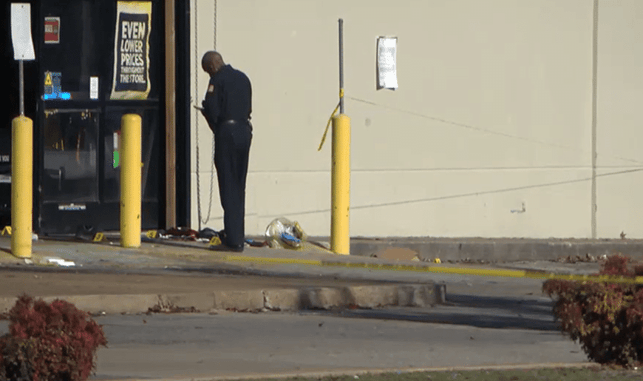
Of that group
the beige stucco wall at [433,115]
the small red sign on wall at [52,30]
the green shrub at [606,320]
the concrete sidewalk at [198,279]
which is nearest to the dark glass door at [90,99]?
the small red sign on wall at [52,30]

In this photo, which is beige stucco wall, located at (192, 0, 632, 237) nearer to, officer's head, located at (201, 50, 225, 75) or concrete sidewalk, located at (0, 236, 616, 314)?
concrete sidewalk, located at (0, 236, 616, 314)

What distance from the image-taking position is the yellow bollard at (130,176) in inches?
561

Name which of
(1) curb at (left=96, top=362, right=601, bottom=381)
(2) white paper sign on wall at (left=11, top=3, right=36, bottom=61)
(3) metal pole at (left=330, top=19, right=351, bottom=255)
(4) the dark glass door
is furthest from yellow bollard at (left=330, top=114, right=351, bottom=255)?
(1) curb at (left=96, top=362, right=601, bottom=381)

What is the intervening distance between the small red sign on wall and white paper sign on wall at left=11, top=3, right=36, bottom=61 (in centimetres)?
302

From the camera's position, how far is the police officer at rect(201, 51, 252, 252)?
557 inches

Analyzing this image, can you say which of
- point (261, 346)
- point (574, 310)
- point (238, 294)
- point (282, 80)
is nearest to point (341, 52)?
point (282, 80)

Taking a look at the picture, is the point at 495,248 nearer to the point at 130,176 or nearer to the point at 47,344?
the point at 130,176

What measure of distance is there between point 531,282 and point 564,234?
389 cm

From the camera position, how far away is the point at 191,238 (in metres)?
15.9

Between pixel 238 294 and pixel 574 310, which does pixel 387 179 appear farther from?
pixel 574 310

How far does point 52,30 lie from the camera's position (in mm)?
16688

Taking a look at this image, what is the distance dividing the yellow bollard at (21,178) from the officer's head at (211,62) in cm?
194

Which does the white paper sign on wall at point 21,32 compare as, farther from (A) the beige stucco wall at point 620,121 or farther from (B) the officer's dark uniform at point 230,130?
(A) the beige stucco wall at point 620,121

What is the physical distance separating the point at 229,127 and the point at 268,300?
3137mm
